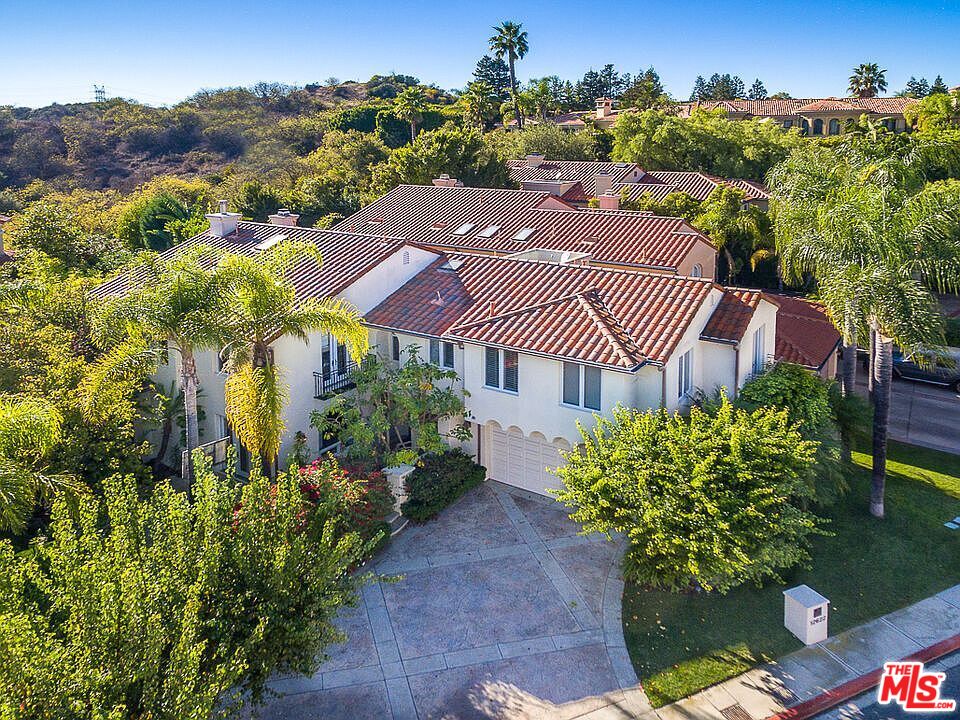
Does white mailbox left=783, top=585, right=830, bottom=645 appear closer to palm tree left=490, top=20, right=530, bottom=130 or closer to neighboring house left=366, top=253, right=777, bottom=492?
neighboring house left=366, top=253, right=777, bottom=492

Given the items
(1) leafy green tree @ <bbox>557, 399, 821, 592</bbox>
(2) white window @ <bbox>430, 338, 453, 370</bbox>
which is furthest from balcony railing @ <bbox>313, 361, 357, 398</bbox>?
(1) leafy green tree @ <bbox>557, 399, 821, 592</bbox>

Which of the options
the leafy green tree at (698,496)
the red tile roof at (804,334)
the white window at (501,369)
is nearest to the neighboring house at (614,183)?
the red tile roof at (804,334)

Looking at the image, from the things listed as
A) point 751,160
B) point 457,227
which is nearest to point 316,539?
point 457,227

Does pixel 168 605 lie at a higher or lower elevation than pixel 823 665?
higher

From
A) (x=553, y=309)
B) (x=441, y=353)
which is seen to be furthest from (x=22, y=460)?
(x=553, y=309)

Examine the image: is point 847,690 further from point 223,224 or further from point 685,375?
point 223,224

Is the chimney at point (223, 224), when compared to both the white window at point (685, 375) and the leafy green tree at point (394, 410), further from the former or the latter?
the white window at point (685, 375)

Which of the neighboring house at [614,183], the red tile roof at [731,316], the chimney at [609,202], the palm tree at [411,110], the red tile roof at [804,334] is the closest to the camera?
the red tile roof at [731,316]
